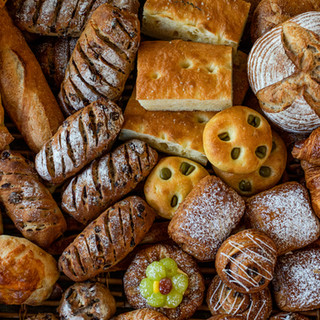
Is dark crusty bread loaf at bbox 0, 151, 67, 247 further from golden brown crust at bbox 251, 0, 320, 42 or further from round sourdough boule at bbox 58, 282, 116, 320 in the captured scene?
golden brown crust at bbox 251, 0, 320, 42

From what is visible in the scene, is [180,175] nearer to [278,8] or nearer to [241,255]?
[241,255]

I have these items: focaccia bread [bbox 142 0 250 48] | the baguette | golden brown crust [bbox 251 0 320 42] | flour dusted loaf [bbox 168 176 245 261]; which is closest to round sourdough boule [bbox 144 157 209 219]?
flour dusted loaf [bbox 168 176 245 261]

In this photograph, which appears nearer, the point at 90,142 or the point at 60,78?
the point at 90,142

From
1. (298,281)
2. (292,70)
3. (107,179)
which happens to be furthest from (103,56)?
(298,281)

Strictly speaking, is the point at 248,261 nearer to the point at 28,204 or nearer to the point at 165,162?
the point at 165,162

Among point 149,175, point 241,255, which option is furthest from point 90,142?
point 241,255
